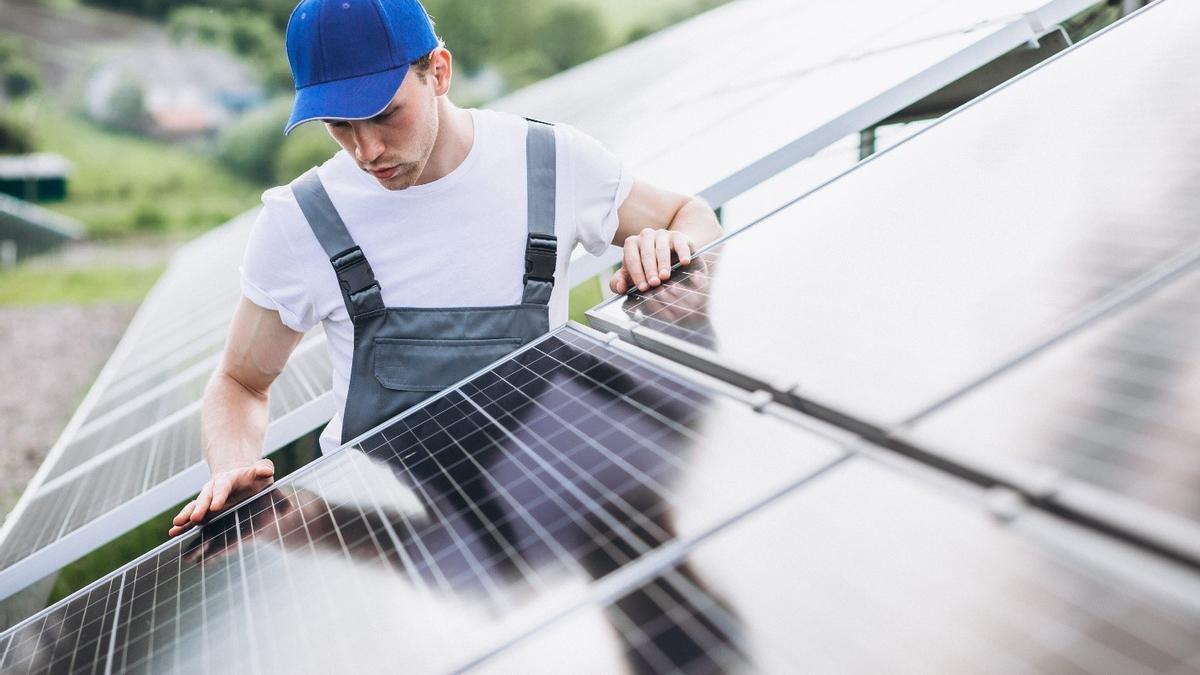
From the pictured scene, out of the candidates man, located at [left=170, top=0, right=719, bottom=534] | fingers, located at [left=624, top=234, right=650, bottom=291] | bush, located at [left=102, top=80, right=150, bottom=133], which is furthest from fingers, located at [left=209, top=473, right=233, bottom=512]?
bush, located at [left=102, top=80, right=150, bottom=133]

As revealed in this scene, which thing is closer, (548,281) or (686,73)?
(548,281)

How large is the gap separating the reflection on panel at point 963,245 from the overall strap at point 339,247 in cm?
73

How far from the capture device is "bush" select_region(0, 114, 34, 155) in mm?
38344

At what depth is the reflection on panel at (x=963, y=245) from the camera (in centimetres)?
133

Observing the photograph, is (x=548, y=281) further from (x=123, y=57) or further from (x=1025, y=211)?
(x=123, y=57)

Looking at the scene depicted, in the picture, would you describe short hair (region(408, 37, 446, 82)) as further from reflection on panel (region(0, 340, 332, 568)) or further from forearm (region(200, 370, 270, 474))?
reflection on panel (region(0, 340, 332, 568))

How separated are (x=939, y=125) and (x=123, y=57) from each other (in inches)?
1890

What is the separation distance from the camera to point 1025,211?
1.62 meters

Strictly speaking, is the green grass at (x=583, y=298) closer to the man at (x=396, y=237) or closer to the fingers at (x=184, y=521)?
the man at (x=396, y=237)

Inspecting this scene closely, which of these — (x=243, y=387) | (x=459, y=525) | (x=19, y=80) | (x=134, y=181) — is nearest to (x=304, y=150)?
(x=134, y=181)

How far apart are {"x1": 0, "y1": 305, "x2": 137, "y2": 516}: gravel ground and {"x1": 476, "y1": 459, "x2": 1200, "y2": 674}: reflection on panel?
35.2ft

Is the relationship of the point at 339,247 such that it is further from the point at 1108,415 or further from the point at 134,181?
the point at 134,181

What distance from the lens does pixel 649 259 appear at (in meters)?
2.33

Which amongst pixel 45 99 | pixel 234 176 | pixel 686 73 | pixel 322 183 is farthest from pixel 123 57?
pixel 322 183
